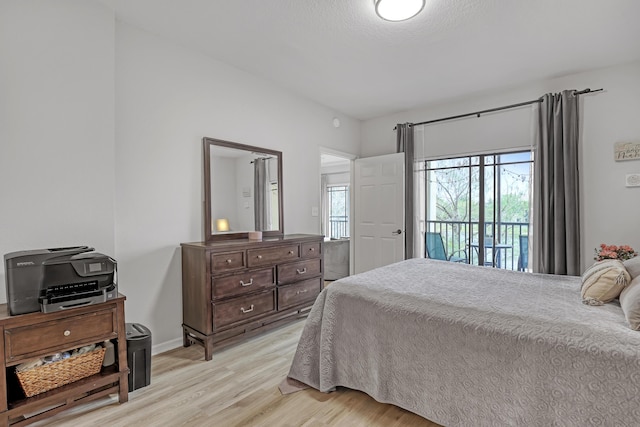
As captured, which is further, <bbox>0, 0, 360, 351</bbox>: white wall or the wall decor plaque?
the wall decor plaque

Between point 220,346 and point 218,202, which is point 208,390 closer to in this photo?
point 220,346

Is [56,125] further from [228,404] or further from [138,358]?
[228,404]

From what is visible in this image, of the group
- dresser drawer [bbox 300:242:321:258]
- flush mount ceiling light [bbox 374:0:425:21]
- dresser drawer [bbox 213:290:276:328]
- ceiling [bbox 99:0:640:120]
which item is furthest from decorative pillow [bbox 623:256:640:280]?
dresser drawer [bbox 213:290:276:328]

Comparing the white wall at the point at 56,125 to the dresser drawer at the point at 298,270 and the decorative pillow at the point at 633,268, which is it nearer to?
the dresser drawer at the point at 298,270

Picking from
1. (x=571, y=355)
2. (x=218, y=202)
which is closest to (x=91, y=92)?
(x=218, y=202)

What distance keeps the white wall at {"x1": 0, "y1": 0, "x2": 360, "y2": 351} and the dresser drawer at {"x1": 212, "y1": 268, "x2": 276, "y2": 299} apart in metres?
0.47

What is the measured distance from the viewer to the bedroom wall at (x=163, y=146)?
245 cm

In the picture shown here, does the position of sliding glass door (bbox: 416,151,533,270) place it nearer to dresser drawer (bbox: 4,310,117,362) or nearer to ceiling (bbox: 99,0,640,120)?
ceiling (bbox: 99,0,640,120)

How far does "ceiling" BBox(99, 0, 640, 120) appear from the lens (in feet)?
7.30

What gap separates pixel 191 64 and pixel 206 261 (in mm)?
1773

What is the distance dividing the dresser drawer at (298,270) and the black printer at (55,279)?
4.94ft

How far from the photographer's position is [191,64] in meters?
2.84

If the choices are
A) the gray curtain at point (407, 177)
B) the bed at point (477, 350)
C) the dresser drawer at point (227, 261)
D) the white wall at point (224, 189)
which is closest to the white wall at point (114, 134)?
the white wall at point (224, 189)

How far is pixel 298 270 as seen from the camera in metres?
3.27
